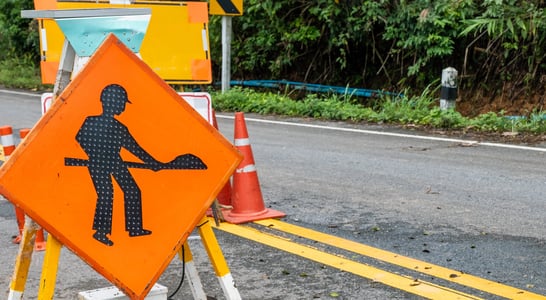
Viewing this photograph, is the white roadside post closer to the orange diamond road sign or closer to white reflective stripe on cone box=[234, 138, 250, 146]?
white reflective stripe on cone box=[234, 138, 250, 146]

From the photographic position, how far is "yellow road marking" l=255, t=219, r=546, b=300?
4.07m

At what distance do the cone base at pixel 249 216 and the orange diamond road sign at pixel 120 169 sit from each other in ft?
7.44

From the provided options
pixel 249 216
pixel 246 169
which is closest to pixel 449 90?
pixel 246 169

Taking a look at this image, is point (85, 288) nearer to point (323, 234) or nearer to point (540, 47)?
point (323, 234)

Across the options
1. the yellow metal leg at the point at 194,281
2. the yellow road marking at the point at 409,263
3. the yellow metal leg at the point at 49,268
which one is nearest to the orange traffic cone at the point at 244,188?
the yellow road marking at the point at 409,263

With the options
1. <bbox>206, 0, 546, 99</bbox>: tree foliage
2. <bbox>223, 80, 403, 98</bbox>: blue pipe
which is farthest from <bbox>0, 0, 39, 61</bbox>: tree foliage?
<bbox>223, 80, 403, 98</bbox>: blue pipe

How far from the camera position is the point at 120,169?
10.8 feet

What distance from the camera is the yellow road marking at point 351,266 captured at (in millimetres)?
4062

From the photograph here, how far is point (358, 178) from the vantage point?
24.1ft

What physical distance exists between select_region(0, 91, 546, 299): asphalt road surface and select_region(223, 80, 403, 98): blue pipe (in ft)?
16.3

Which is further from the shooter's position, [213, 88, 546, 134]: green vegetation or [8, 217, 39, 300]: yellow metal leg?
[213, 88, 546, 134]: green vegetation

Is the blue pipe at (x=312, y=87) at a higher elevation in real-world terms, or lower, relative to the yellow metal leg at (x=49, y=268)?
lower

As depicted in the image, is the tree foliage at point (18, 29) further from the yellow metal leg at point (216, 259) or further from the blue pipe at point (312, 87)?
the yellow metal leg at point (216, 259)

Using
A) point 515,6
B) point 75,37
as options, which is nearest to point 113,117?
point 75,37
